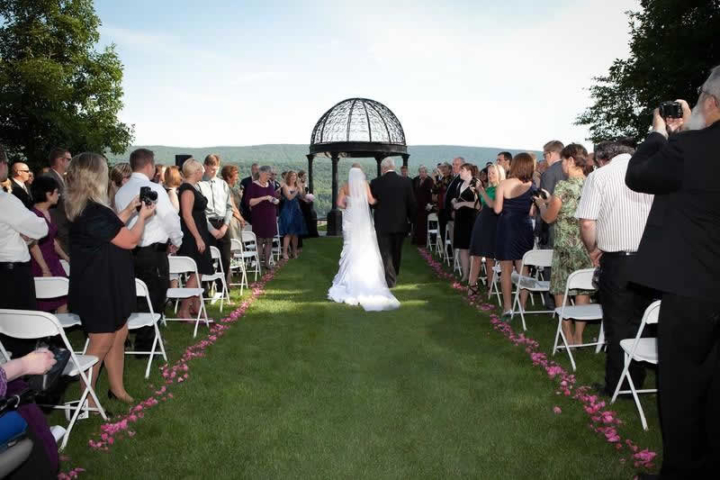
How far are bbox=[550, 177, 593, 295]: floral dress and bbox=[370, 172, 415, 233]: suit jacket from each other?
4.03m

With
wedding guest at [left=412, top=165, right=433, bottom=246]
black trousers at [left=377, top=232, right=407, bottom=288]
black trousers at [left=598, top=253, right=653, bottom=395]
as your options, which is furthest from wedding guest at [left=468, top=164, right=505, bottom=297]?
wedding guest at [left=412, top=165, right=433, bottom=246]

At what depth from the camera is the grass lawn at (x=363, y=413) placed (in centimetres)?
400

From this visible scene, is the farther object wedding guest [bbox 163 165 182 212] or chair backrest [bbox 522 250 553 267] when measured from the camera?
wedding guest [bbox 163 165 182 212]

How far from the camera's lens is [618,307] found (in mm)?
4996

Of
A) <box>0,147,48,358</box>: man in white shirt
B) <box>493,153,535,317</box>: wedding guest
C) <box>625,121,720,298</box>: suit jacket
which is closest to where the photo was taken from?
<box>625,121,720,298</box>: suit jacket

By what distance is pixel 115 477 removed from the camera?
12.7ft

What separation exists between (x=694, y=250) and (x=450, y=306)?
6.26 meters

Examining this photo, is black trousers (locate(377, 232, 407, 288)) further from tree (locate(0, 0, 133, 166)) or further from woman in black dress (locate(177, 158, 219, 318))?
tree (locate(0, 0, 133, 166))

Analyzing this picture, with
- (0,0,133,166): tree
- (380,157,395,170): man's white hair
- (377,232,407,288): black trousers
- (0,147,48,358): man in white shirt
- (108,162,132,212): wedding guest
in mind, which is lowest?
(377,232,407,288): black trousers

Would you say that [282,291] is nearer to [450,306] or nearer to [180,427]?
[450,306]

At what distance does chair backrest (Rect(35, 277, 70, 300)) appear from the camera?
568 cm

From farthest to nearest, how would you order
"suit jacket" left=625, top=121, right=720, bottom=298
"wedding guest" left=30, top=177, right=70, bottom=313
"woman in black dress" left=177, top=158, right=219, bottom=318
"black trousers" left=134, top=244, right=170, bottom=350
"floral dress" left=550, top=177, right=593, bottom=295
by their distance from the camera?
"woman in black dress" left=177, top=158, right=219, bottom=318 → "floral dress" left=550, top=177, right=593, bottom=295 → "wedding guest" left=30, top=177, right=70, bottom=313 → "black trousers" left=134, top=244, right=170, bottom=350 → "suit jacket" left=625, top=121, right=720, bottom=298

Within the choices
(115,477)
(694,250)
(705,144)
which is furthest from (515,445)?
(115,477)

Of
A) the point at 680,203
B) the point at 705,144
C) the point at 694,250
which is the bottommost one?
the point at 694,250
